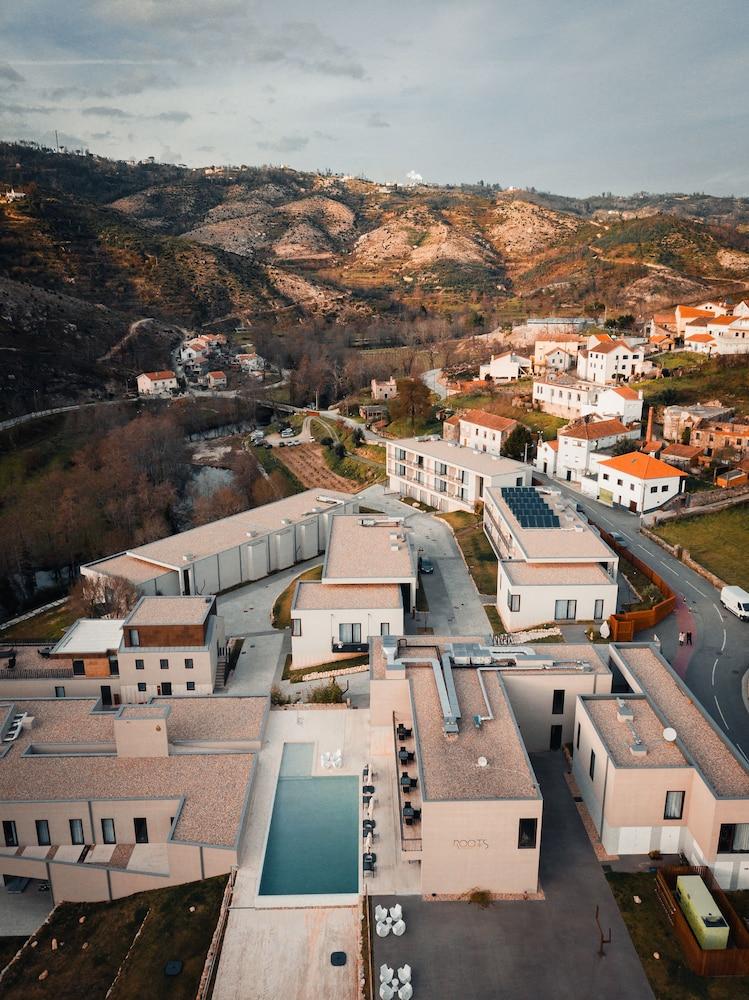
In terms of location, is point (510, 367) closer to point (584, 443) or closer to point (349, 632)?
point (584, 443)

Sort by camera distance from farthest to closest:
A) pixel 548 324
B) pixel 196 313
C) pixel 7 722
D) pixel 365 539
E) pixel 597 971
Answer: pixel 196 313, pixel 548 324, pixel 365 539, pixel 7 722, pixel 597 971

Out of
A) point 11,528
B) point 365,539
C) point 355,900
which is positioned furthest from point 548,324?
point 355,900

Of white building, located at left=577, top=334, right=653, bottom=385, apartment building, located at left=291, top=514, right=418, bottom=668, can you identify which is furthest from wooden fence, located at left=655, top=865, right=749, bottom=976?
white building, located at left=577, top=334, right=653, bottom=385

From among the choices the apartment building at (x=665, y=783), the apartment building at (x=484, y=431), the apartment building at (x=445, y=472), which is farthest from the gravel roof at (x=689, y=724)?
the apartment building at (x=484, y=431)

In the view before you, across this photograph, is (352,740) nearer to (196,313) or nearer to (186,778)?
(186,778)

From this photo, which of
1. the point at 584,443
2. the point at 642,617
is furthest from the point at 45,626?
the point at 584,443

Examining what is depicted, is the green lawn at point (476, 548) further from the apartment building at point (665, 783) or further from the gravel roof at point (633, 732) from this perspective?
the apartment building at point (665, 783)

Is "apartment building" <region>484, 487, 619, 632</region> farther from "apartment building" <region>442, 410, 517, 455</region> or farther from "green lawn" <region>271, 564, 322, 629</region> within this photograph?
"apartment building" <region>442, 410, 517, 455</region>
